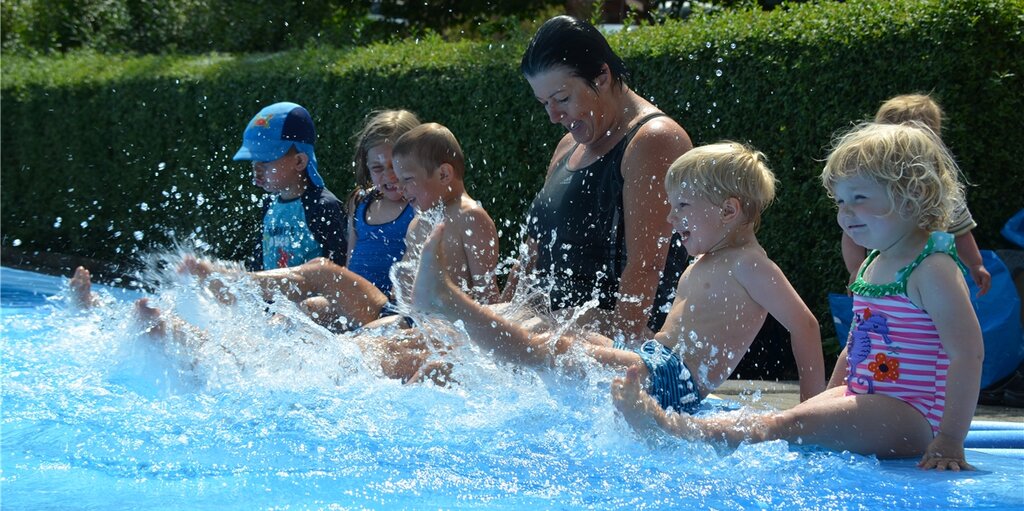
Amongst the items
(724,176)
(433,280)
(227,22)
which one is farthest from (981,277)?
(227,22)

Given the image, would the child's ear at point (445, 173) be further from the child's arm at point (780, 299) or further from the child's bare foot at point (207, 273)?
the child's arm at point (780, 299)

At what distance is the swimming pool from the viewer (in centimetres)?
300

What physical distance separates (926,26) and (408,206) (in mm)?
2710

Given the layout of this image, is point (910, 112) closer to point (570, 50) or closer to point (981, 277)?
point (981, 277)

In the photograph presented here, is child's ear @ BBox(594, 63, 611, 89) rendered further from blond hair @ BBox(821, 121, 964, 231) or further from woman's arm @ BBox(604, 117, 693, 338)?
blond hair @ BBox(821, 121, 964, 231)

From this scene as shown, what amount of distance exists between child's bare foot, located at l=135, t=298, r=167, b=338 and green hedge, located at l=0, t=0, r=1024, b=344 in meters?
2.28

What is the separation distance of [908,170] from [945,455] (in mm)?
813

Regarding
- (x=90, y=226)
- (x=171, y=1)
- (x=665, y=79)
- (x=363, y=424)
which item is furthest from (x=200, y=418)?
(x=171, y=1)

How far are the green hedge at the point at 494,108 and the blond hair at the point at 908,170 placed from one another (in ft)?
7.45

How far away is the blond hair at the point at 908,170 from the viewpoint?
3305mm

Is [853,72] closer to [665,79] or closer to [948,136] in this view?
[948,136]

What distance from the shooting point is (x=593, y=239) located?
13.8ft

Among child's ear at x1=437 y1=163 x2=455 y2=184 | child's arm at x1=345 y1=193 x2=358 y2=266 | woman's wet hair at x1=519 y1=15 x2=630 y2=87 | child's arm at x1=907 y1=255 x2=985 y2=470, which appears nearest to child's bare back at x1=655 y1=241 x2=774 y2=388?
child's arm at x1=907 y1=255 x2=985 y2=470

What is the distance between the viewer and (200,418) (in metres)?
3.92
